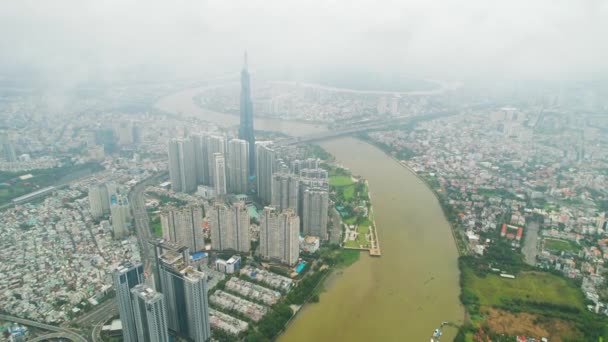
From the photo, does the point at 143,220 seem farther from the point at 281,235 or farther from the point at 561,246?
the point at 561,246

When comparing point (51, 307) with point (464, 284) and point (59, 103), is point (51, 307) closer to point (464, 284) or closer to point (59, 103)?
point (464, 284)

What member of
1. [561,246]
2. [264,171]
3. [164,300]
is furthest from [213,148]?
[561,246]

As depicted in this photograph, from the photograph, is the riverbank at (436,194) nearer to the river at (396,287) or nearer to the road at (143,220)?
the river at (396,287)

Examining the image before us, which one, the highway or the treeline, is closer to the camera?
the treeline

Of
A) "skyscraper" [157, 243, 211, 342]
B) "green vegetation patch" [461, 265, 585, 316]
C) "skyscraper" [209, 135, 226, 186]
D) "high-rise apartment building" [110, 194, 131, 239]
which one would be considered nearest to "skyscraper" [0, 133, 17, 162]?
"high-rise apartment building" [110, 194, 131, 239]

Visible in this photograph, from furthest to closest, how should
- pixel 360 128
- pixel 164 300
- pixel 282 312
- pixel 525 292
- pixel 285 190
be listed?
pixel 360 128
pixel 285 190
pixel 525 292
pixel 282 312
pixel 164 300

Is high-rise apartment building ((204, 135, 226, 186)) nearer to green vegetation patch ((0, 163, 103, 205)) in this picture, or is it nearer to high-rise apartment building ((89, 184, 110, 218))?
high-rise apartment building ((89, 184, 110, 218))

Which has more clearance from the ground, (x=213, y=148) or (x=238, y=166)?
(x=213, y=148)
